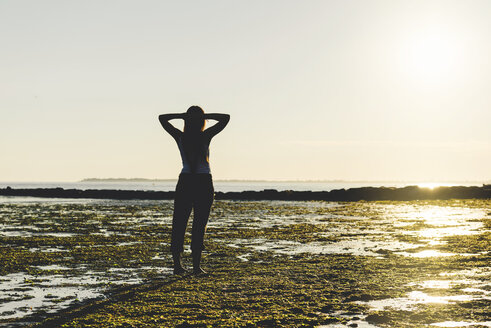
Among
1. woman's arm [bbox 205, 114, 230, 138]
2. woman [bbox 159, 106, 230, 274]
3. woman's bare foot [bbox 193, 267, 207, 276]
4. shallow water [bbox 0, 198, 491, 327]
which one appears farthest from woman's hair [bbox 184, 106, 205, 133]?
shallow water [bbox 0, 198, 491, 327]

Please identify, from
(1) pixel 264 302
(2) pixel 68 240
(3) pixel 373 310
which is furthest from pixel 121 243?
(3) pixel 373 310

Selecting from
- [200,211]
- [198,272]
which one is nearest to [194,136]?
[200,211]

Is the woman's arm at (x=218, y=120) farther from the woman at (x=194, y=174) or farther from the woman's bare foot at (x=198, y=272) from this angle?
the woman's bare foot at (x=198, y=272)

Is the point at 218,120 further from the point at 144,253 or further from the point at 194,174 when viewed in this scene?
the point at 144,253

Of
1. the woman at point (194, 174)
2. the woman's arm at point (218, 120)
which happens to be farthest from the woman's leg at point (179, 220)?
Answer: the woman's arm at point (218, 120)

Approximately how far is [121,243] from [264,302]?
876 centimetres

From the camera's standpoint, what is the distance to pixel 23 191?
274ft

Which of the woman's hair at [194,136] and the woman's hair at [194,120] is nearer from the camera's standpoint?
the woman's hair at [194,136]

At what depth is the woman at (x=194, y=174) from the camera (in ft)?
29.8

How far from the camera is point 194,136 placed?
9.12 meters

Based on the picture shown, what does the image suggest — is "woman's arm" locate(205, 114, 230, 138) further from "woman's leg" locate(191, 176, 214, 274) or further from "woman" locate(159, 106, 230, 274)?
"woman's leg" locate(191, 176, 214, 274)

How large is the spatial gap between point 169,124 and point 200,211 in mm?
1720

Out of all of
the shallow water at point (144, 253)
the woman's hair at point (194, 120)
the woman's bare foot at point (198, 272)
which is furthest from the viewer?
the woman's bare foot at point (198, 272)

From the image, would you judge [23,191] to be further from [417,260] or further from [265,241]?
[417,260]
